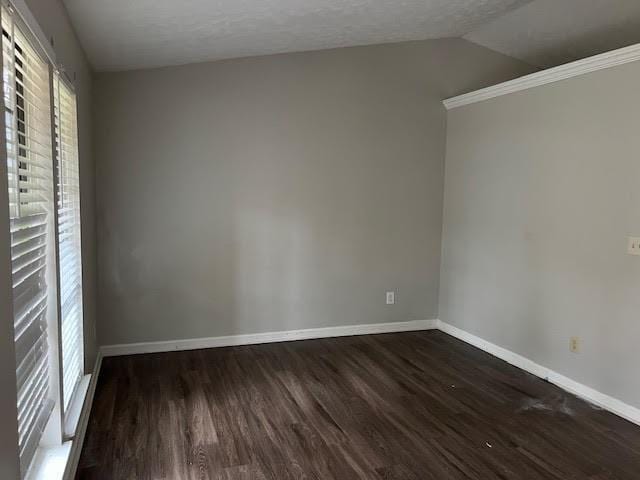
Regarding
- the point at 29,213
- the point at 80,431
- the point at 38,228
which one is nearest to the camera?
the point at 29,213

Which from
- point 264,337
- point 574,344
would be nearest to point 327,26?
point 264,337

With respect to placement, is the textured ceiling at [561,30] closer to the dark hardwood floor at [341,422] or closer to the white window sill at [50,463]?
the dark hardwood floor at [341,422]

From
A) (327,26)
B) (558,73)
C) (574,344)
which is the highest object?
(327,26)

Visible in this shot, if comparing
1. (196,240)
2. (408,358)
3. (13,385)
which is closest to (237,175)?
(196,240)

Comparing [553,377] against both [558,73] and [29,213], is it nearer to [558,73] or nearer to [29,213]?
[558,73]

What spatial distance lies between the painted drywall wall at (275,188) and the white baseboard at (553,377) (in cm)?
52

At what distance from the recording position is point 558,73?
3486mm

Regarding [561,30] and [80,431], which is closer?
[80,431]

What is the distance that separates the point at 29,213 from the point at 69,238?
1.00 meters

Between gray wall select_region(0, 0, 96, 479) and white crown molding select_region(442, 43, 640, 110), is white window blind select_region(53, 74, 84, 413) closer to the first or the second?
gray wall select_region(0, 0, 96, 479)

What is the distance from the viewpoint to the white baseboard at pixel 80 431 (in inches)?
88.9

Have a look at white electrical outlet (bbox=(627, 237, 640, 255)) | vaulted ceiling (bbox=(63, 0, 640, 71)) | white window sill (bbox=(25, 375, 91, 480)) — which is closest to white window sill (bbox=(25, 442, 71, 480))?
white window sill (bbox=(25, 375, 91, 480))

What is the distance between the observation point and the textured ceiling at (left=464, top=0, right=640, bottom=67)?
3582mm

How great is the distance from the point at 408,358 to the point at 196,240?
201 cm
